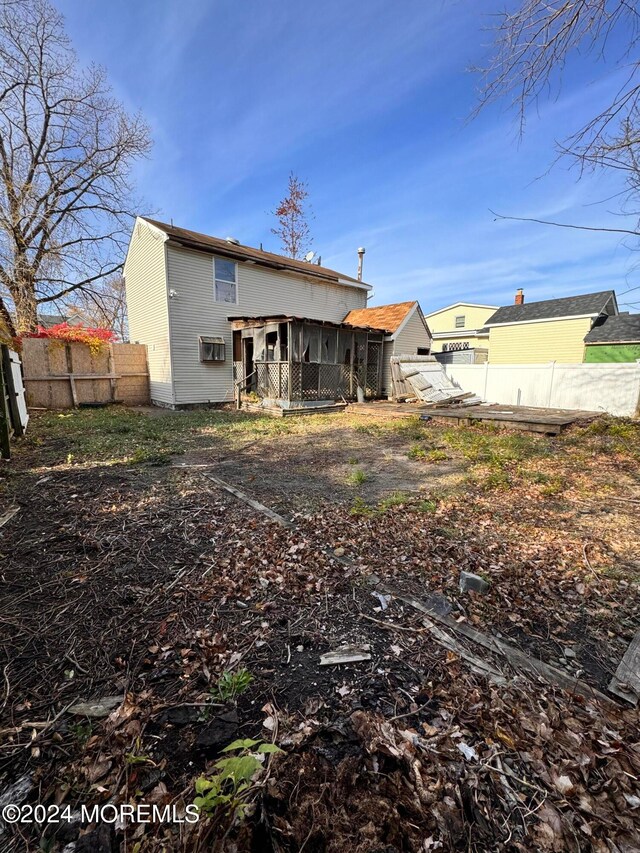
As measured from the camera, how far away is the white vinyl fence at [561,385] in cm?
949

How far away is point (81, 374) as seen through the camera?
12.0m

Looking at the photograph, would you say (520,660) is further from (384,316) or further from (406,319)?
(384,316)

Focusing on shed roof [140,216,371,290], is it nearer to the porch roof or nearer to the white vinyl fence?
the porch roof

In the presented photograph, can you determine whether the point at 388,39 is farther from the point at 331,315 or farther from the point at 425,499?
the point at 331,315

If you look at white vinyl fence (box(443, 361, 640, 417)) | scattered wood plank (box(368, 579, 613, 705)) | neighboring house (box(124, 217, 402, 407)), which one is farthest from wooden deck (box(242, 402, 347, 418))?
scattered wood plank (box(368, 579, 613, 705))

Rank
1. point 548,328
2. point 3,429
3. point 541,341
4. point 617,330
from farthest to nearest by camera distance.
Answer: point 541,341, point 548,328, point 617,330, point 3,429

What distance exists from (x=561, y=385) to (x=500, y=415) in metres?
3.26

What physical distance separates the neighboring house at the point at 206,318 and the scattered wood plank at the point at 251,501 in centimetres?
721

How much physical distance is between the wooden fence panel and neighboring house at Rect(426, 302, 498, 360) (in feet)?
62.8

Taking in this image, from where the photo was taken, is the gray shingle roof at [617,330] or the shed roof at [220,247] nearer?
the shed roof at [220,247]

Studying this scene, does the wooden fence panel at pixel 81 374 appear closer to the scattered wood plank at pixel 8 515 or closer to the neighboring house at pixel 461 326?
the scattered wood plank at pixel 8 515

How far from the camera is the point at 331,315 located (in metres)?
17.0

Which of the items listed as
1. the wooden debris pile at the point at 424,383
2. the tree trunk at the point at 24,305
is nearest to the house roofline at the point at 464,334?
the wooden debris pile at the point at 424,383

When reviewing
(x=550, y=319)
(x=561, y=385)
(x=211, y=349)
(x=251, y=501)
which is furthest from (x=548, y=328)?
(x=251, y=501)
